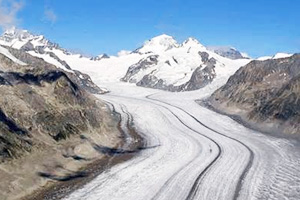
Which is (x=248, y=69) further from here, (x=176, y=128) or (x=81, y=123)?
(x=81, y=123)

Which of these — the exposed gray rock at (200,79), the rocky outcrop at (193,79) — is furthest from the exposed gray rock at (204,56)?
the exposed gray rock at (200,79)

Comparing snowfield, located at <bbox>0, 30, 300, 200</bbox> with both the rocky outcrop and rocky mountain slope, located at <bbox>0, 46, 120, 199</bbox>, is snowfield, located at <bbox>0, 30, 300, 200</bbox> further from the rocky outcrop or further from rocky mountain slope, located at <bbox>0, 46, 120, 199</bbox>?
the rocky outcrop

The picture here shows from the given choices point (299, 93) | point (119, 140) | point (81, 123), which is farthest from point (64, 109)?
point (299, 93)

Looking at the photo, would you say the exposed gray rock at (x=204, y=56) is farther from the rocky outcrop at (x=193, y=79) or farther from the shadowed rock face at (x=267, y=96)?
the shadowed rock face at (x=267, y=96)

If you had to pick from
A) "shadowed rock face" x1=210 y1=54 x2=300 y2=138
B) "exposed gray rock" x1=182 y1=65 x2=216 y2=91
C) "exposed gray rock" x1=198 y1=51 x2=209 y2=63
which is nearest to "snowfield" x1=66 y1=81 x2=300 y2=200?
"shadowed rock face" x1=210 y1=54 x2=300 y2=138

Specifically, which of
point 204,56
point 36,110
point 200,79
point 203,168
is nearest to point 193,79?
point 200,79
